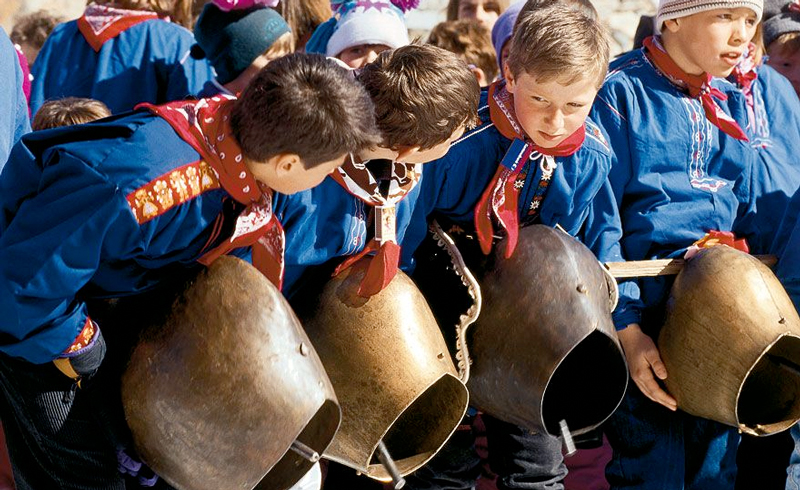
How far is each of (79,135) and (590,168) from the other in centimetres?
119

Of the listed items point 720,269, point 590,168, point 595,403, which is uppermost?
point 590,168

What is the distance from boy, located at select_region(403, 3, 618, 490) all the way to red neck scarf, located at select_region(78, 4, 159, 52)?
1237 millimetres

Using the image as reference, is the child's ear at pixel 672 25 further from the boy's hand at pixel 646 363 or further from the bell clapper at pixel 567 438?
the bell clapper at pixel 567 438

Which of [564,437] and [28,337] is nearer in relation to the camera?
[28,337]

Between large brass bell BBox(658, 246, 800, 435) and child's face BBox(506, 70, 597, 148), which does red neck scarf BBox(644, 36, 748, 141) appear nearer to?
large brass bell BBox(658, 246, 800, 435)

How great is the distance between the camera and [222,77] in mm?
3352

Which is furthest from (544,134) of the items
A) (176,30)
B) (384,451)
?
(176,30)

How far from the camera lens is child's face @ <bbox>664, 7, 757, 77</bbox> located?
2.97 m

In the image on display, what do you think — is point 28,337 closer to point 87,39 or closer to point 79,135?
point 79,135

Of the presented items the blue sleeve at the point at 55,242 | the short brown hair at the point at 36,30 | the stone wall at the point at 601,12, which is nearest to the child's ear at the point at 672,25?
the blue sleeve at the point at 55,242

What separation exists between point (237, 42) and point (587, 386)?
137cm

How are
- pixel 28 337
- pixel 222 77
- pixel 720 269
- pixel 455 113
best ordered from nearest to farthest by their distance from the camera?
pixel 28 337
pixel 455 113
pixel 720 269
pixel 222 77

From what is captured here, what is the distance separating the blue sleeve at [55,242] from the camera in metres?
2.05

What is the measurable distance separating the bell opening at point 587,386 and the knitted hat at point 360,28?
1.08 metres
